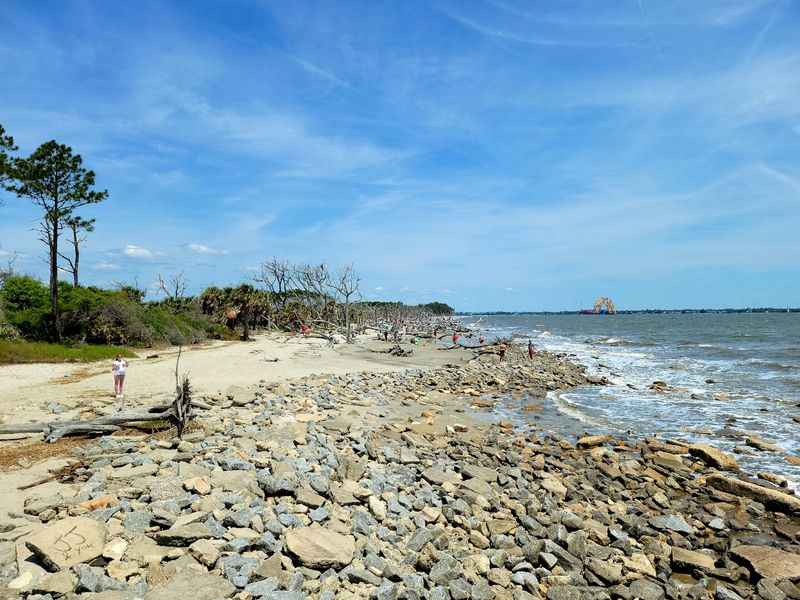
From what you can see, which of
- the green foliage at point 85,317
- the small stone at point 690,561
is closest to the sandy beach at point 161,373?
the green foliage at point 85,317

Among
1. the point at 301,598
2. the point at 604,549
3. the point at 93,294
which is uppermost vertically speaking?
the point at 93,294

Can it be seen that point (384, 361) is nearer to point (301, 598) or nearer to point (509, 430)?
point (509, 430)

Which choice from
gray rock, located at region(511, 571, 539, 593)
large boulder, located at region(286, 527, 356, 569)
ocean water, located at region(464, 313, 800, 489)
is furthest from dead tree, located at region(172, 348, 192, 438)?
ocean water, located at region(464, 313, 800, 489)

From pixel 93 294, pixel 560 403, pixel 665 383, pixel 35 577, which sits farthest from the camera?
pixel 93 294

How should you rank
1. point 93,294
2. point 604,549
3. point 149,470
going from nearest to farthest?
point 604,549 < point 149,470 < point 93,294

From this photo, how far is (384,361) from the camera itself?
1082 inches

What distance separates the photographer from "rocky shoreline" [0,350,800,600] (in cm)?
471

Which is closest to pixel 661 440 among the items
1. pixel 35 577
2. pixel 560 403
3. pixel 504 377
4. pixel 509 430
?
pixel 509 430

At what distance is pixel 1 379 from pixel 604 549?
759 inches

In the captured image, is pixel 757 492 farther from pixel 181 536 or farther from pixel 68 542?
pixel 68 542

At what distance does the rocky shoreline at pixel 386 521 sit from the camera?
4711 mm

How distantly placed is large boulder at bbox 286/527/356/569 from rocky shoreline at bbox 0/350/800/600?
0.02 meters

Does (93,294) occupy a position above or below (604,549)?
above

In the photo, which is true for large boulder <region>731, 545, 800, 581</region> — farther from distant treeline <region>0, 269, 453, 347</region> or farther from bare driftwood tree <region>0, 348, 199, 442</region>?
distant treeline <region>0, 269, 453, 347</region>
